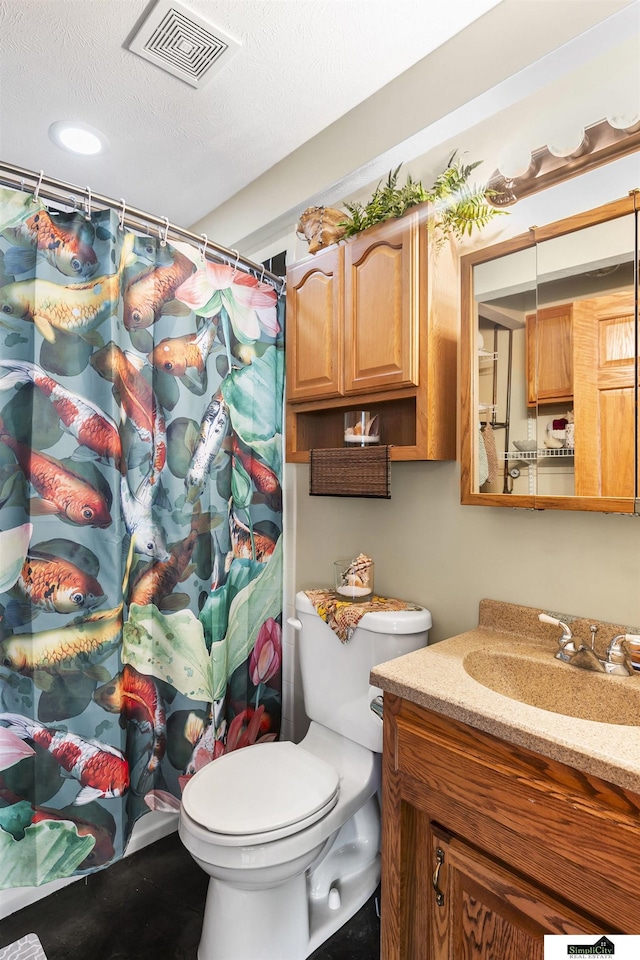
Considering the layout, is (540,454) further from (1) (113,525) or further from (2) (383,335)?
(1) (113,525)

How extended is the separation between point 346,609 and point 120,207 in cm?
137

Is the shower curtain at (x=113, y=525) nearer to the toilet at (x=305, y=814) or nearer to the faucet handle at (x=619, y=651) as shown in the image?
the toilet at (x=305, y=814)

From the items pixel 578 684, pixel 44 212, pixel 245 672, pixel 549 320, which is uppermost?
pixel 44 212

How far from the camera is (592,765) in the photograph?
0.81 m

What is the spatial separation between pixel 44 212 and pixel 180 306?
1.41ft

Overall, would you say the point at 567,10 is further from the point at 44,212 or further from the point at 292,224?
the point at 44,212

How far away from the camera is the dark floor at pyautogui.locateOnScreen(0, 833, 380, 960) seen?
141 centimetres

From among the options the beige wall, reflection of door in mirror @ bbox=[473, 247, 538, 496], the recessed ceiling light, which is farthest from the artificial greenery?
the recessed ceiling light

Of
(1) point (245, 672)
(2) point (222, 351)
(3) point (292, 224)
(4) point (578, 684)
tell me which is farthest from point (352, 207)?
(1) point (245, 672)

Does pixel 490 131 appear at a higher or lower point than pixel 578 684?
higher

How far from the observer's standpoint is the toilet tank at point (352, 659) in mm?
1511

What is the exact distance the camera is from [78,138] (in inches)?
76.7

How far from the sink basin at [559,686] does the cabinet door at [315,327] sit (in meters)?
0.94

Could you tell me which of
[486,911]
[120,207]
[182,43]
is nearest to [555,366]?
[486,911]
